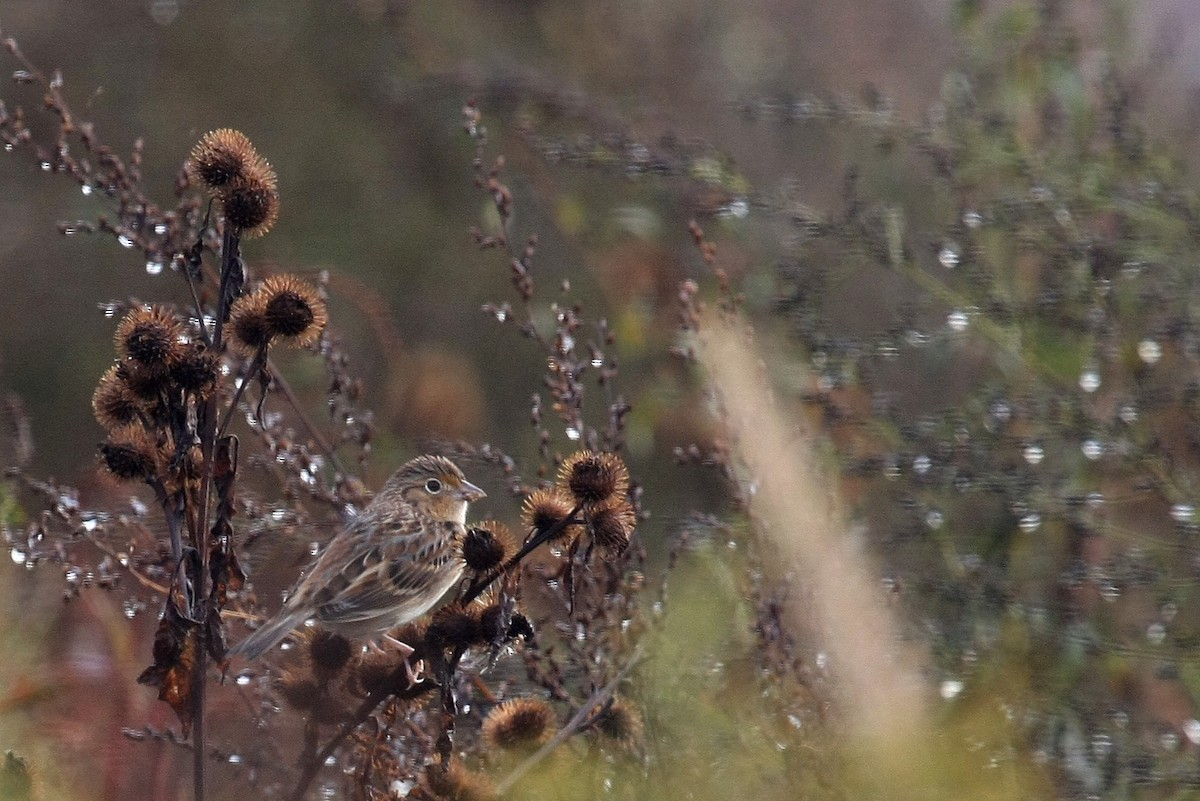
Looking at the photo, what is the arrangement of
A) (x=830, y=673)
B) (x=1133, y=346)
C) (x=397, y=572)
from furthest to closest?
1. (x=1133, y=346)
2. (x=397, y=572)
3. (x=830, y=673)

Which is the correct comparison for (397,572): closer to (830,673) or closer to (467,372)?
(830,673)

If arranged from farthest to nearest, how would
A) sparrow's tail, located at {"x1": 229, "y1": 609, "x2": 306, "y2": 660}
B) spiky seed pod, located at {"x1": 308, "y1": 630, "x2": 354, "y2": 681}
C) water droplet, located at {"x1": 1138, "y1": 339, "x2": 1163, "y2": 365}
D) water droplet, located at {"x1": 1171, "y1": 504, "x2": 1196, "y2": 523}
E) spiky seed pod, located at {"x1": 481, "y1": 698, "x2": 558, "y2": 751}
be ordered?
water droplet, located at {"x1": 1138, "y1": 339, "x2": 1163, "y2": 365} < water droplet, located at {"x1": 1171, "y1": 504, "x2": 1196, "y2": 523} < sparrow's tail, located at {"x1": 229, "y1": 609, "x2": 306, "y2": 660} < spiky seed pod, located at {"x1": 308, "y1": 630, "x2": 354, "y2": 681} < spiky seed pod, located at {"x1": 481, "y1": 698, "x2": 558, "y2": 751}

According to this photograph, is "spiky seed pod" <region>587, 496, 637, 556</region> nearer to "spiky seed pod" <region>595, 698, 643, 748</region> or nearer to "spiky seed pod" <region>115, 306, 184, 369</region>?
"spiky seed pod" <region>595, 698, 643, 748</region>

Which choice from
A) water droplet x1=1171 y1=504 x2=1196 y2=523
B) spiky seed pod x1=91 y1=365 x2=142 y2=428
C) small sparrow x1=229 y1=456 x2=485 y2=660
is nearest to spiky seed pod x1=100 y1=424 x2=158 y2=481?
spiky seed pod x1=91 y1=365 x2=142 y2=428

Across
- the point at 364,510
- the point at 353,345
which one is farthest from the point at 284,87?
the point at 364,510

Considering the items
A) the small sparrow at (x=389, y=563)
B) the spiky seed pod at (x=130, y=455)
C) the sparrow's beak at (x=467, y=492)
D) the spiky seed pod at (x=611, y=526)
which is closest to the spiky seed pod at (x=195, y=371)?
the spiky seed pod at (x=130, y=455)

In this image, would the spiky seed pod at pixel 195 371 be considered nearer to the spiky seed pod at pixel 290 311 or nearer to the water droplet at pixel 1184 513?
the spiky seed pod at pixel 290 311
